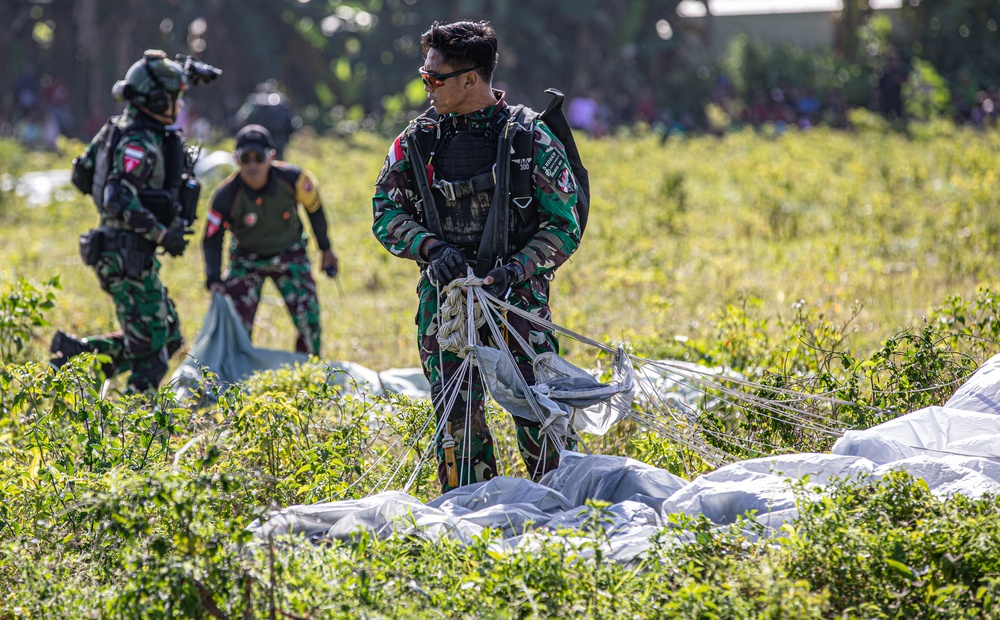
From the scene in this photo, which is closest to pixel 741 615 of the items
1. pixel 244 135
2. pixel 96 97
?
pixel 244 135

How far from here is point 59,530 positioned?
3.67 m

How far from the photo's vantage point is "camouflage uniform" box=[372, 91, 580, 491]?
3867 mm

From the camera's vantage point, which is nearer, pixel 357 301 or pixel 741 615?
pixel 741 615

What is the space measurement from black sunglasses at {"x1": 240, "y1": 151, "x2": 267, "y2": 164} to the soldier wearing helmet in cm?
39

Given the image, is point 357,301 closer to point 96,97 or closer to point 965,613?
point 965,613

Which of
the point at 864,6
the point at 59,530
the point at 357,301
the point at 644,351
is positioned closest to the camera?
the point at 59,530

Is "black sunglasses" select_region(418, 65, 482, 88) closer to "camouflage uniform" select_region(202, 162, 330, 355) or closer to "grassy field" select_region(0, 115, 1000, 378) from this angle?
"grassy field" select_region(0, 115, 1000, 378)

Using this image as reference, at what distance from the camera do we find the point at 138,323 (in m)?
5.64

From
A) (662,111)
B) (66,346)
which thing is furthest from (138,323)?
(662,111)

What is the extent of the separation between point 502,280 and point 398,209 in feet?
1.65

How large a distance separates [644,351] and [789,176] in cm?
794

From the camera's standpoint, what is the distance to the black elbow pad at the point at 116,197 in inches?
210

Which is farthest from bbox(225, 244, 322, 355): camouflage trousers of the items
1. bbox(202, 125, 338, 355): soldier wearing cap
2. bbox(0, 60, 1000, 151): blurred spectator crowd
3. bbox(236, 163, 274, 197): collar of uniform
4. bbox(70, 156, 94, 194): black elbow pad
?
bbox(0, 60, 1000, 151): blurred spectator crowd

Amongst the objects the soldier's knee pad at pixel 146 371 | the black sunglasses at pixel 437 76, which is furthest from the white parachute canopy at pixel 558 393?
the soldier's knee pad at pixel 146 371
